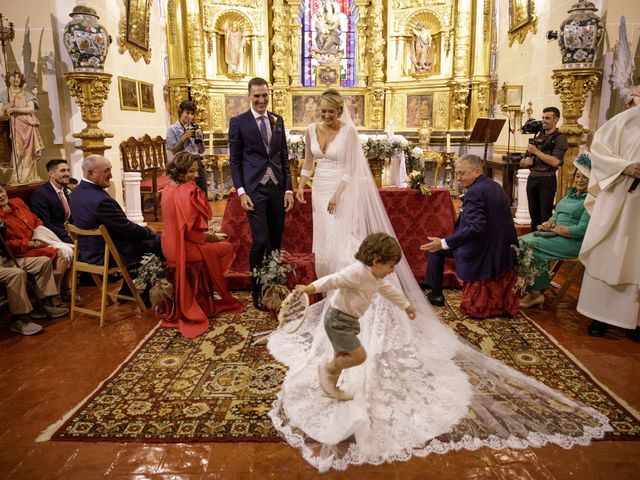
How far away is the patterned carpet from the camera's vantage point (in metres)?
2.85

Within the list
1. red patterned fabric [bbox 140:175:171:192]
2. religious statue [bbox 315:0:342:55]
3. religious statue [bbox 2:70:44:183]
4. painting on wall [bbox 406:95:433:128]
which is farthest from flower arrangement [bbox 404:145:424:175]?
religious statue [bbox 315:0:342:55]

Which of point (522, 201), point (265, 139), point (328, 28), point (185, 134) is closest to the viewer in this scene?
point (265, 139)

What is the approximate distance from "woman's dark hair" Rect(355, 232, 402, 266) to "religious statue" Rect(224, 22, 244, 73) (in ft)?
33.4

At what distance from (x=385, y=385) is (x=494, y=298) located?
1.84 meters

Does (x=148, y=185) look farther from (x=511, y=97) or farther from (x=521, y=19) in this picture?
(x=521, y=19)

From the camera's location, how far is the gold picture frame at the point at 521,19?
8.62 metres

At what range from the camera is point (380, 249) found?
2.63 meters

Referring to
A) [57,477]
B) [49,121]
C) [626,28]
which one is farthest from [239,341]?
[626,28]

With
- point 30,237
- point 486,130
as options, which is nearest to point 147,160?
point 30,237

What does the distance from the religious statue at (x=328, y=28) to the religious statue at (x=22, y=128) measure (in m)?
7.23

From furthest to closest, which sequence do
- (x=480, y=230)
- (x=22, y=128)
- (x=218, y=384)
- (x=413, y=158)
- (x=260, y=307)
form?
(x=22, y=128) < (x=413, y=158) < (x=260, y=307) < (x=480, y=230) < (x=218, y=384)

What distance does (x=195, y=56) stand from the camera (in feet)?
37.5

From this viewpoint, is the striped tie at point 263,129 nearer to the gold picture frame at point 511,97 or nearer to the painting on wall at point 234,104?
the gold picture frame at point 511,97

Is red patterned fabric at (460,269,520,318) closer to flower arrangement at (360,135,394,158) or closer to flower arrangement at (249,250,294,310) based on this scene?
flower arrangement at (249,250,294,310)
